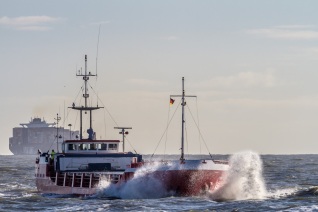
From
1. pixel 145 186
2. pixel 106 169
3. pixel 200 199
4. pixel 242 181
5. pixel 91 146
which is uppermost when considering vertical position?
pixel 91 146

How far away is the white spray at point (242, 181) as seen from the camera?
61.4 metres

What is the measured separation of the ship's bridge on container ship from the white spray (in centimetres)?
1290

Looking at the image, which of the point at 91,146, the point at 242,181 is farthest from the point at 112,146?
the point at 242,181

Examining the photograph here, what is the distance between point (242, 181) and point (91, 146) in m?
15.3

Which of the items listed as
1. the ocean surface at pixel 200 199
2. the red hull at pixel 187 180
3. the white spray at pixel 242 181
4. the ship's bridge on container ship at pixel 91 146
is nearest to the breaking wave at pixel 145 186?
the ocean surface at pixel 200 199

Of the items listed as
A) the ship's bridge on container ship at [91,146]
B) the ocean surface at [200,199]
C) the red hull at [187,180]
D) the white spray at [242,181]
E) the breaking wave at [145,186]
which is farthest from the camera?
the ship's bridge on container ship at [91,146]

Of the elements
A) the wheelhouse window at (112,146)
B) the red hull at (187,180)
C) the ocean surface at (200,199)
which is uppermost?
the wheelhouse window at (112,146)

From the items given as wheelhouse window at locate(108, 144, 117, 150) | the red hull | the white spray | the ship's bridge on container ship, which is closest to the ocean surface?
the white spray

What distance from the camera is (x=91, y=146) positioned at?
73312 millimetres

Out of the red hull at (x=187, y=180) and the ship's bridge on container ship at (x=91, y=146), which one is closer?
the red hull at (x=187, y=180)

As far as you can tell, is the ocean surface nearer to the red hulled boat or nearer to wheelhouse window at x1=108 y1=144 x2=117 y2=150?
the red hulled boat

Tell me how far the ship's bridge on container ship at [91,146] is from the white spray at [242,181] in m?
12.9

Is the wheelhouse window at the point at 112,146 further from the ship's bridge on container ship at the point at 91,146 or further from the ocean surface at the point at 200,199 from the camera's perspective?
the ocean surface at the point at 200,199

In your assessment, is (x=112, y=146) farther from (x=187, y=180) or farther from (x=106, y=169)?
(x=187, y=180)
